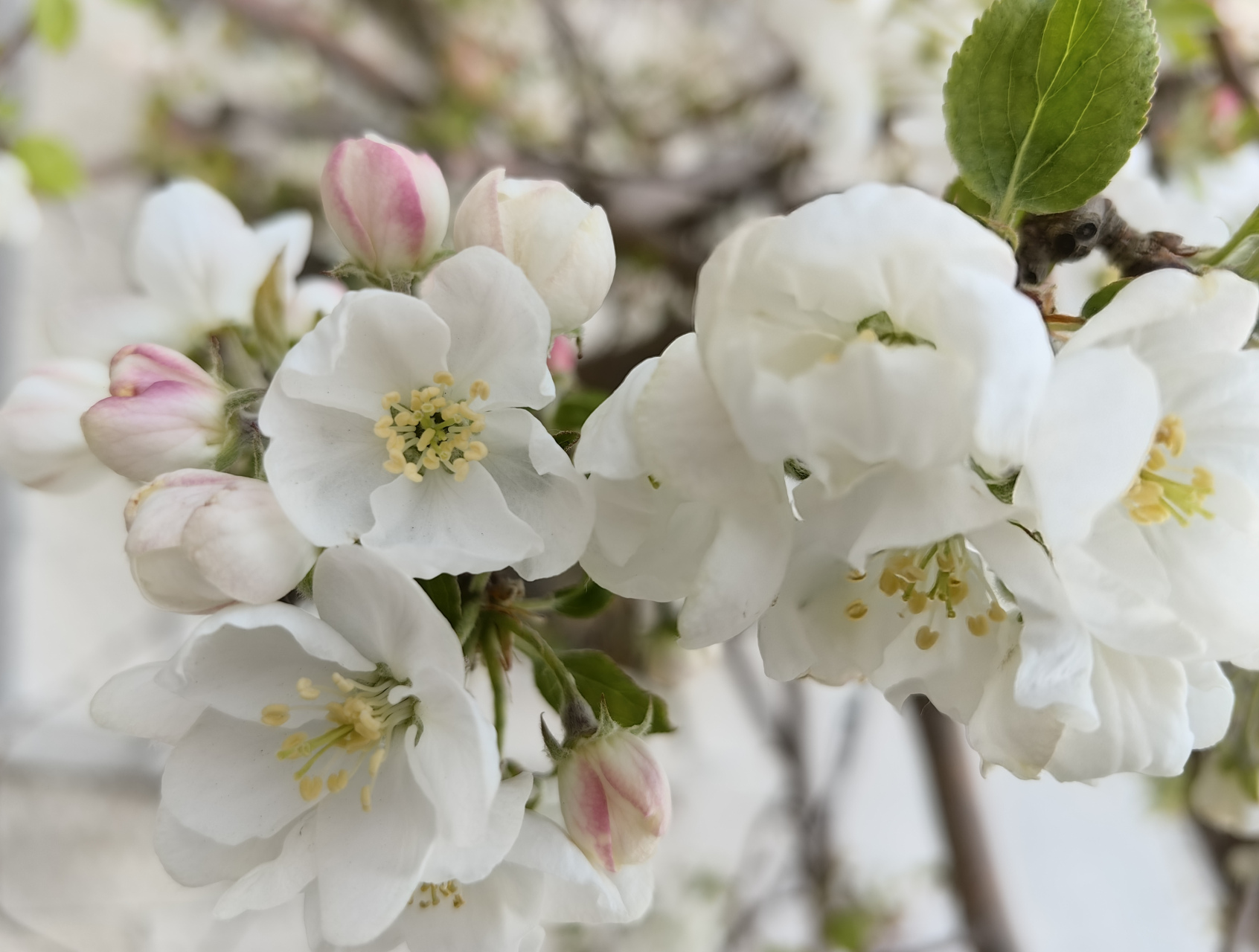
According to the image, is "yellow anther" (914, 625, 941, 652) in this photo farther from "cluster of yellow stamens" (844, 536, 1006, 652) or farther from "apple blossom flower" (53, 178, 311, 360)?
"apple blossom flower" (53, 178, 311, 360)

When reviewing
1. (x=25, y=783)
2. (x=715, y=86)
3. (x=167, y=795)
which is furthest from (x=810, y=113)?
(x=25, y=783)

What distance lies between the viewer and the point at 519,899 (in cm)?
32

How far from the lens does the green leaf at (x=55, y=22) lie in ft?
2.29

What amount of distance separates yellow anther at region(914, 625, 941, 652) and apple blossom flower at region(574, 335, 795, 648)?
0.07 m

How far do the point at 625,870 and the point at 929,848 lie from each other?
146 centimetres

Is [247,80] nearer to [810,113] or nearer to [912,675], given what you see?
[810,113]

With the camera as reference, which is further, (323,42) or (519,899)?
(323,42)

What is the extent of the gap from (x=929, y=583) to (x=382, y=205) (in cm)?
24

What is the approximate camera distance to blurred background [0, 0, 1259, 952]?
0.99 meters

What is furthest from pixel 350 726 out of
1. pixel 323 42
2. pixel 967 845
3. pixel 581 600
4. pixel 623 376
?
pixel 323 42

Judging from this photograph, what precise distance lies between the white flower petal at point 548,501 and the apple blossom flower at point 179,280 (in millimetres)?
224

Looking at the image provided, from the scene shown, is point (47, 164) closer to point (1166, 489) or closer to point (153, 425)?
point (153, 425)

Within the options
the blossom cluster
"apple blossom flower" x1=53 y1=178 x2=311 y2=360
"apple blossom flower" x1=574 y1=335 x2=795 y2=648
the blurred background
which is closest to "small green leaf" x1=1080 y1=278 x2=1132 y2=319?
the blossom cluster

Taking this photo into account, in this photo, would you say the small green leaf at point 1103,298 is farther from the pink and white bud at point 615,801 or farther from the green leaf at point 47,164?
the green leaf at point 47,164
